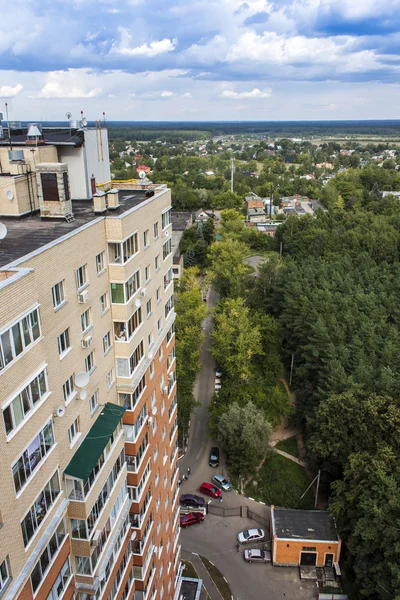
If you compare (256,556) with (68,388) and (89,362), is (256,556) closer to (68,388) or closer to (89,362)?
(89,362)

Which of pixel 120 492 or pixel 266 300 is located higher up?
pixel 120 492

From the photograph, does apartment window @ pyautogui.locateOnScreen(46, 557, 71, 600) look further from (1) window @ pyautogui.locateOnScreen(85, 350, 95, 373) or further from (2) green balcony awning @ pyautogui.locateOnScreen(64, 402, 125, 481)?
(1) window @ pyautogui.locateOnScreen(85, 350, 95, 373)

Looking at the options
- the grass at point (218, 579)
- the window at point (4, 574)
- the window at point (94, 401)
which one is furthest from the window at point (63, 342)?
the grass at point (218, 579)

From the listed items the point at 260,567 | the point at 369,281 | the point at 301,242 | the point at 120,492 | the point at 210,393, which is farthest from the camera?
the point at 301,242

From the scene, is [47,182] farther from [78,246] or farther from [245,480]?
[245,480]

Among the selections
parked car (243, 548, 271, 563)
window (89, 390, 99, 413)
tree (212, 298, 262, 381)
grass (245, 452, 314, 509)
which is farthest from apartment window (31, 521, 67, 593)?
tree (212, 298, 262, 381)

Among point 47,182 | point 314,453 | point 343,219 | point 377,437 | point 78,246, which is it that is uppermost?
point 47,182

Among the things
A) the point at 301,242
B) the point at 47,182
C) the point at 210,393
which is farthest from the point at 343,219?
the point at 47,182
